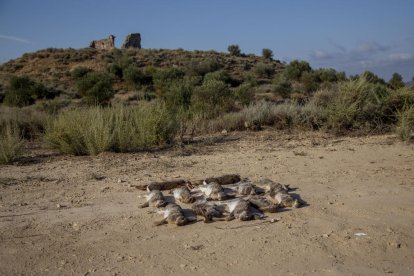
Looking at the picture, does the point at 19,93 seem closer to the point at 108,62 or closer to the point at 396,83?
the point at 108,62

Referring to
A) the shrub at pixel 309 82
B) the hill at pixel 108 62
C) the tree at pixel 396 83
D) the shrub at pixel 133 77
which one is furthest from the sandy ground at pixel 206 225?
the hill at pixel 108 62

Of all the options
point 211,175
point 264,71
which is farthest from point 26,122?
point 264,71

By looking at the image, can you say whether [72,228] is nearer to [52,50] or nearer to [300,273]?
[300,273]

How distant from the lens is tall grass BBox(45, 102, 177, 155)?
33.5 ft

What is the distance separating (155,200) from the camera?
20.3 ft

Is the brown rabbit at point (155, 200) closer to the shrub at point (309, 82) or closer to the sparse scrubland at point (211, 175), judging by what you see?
the sparse scrubland at point (211, 175)

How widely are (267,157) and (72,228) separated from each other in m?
5.00

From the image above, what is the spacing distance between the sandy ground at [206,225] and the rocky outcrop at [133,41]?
167 ft

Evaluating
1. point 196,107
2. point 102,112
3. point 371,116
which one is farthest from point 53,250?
point 196,107

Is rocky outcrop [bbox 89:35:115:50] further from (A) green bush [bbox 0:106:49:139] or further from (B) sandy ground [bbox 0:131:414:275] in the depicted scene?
(B) sandy ground [bbox 0:131:414:275]

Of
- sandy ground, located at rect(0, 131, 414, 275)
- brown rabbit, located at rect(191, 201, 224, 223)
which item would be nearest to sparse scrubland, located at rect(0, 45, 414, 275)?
sandy ground, located at rect(0, 131, 414, 275)

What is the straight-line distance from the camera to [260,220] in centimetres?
568

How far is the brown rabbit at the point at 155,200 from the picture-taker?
242 inches

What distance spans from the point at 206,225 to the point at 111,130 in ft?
19.5
